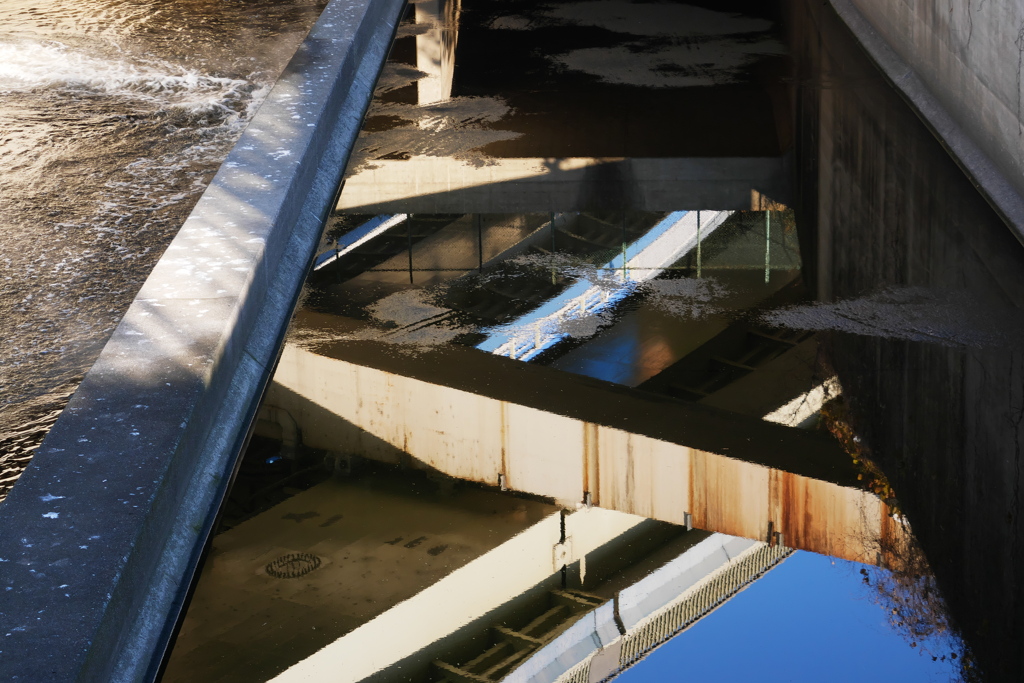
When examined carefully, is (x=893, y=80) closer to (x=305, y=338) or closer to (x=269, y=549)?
(x=305, y=338)

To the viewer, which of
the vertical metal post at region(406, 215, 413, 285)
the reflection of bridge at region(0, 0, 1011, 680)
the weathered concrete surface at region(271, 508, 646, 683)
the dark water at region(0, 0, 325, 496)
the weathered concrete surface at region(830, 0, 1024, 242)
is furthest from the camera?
the weathered concrete surface at region(830, 0, 1024, 242)

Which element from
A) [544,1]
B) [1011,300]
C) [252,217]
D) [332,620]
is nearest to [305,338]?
[252,217]

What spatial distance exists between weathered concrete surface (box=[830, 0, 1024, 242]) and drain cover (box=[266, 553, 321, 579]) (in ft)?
14.6

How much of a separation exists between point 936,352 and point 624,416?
1491 mm

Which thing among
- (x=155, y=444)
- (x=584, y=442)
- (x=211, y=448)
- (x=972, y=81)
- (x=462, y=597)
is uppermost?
(x=972, y=81)

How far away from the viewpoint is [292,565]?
3.91m

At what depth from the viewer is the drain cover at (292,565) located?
152 inches

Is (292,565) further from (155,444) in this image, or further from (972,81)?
(972,81)

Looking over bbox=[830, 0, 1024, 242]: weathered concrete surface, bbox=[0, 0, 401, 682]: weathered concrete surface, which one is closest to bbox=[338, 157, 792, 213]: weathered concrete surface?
bbox=[0, 0, 401, 682]: weathered concrete surface

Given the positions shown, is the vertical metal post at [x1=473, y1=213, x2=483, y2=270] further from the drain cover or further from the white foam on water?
the drain cover

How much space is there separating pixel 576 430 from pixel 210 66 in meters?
6.75

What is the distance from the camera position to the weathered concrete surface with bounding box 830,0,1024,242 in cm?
701

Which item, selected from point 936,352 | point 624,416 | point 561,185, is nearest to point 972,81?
point 561,185

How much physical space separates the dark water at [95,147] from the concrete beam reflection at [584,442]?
1.04m
